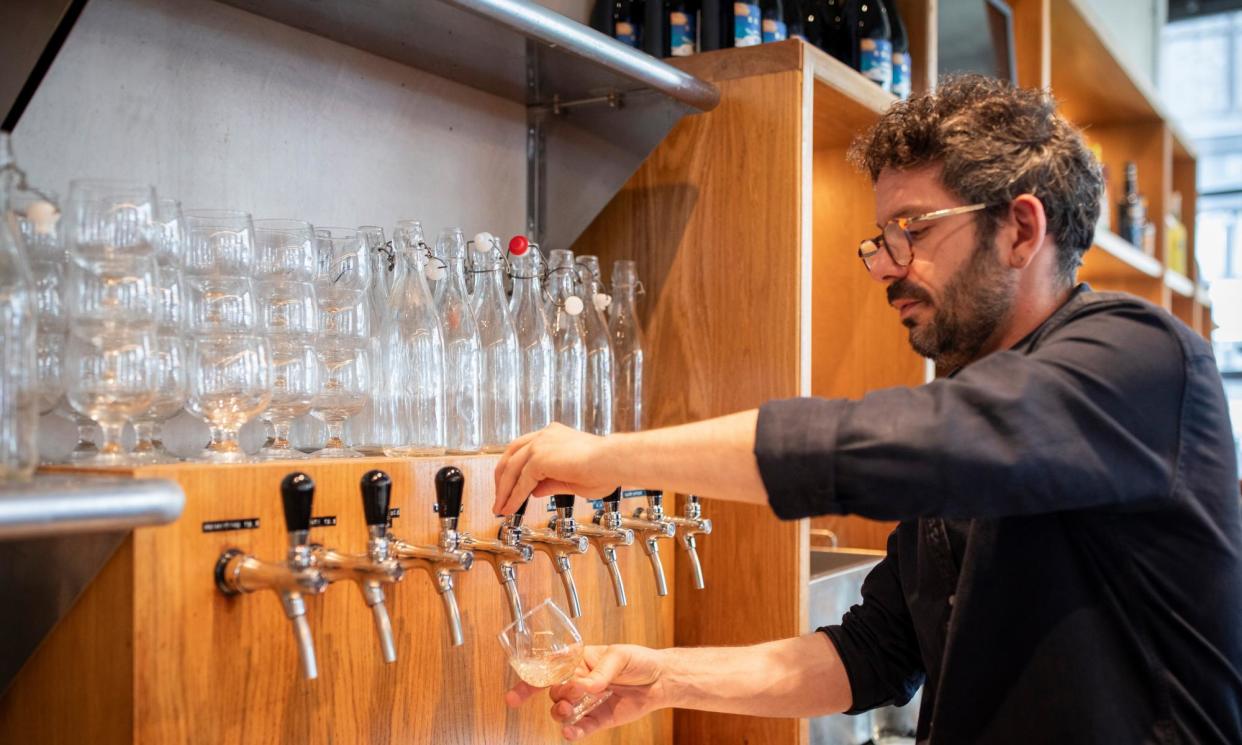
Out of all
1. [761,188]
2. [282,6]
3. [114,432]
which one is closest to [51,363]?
[114,432]

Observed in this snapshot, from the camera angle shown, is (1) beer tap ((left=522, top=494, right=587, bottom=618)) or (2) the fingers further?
(1) beer tap ((left=522, top=494, right=587, bottom=618))

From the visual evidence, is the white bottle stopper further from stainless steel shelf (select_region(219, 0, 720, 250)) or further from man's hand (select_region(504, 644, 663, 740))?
man's hand (select_region(504, 644, 663, 740))

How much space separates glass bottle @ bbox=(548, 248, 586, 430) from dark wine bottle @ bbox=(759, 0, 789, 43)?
80 centimetres

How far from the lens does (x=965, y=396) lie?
118 cm

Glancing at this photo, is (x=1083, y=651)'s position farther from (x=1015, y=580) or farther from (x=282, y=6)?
(x=282, y=6)

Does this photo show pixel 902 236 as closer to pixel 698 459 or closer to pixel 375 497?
pixel 698 459

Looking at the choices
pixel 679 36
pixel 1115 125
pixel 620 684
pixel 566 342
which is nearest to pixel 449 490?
pixel 620 684

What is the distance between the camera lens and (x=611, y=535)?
1658 mm

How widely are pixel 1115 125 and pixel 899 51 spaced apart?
293 cm

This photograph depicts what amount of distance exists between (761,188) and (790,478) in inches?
38.9

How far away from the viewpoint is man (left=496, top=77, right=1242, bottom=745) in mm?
1164

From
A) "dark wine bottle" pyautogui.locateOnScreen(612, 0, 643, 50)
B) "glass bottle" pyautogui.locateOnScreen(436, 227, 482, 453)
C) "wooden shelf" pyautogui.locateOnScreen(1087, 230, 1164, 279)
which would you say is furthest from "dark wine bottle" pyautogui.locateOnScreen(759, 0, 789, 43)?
"wooden shelf" pyautogui.locateOnScreen(1087, 230, 1164, 279)

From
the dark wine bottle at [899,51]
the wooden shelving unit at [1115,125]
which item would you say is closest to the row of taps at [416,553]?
the dark wine bottle at [899,51]

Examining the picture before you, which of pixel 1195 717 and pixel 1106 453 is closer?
pixel 1106 453
